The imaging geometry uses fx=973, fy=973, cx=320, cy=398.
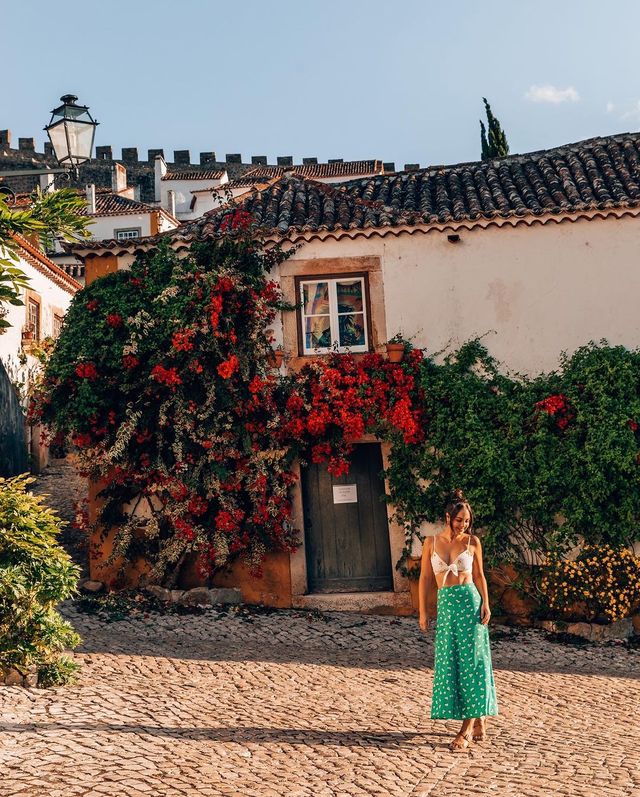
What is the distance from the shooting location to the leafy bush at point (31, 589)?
7875 millimetres

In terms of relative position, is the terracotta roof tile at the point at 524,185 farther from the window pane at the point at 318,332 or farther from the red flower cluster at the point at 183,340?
the red flower cluster at the point at 183,340

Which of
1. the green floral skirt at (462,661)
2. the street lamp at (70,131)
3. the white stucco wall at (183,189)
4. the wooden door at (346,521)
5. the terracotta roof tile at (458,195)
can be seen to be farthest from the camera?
the white stucco wall at (183,189)

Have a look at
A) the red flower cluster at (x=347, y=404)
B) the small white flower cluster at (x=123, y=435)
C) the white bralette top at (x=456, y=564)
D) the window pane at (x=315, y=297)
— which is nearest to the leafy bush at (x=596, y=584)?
the red flower cluster at (x=347, y=404)

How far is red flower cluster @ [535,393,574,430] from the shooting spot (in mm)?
12031

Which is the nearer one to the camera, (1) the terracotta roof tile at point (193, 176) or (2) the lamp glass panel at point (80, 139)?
(2) the lamp glass panel at point (80, 139)

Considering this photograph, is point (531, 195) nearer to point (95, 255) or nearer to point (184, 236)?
point (184, 236)

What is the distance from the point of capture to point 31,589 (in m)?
8.03

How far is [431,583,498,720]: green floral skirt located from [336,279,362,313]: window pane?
6.66 m

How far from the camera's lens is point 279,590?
1255cm

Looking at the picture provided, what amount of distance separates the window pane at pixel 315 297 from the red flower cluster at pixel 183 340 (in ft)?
5.60

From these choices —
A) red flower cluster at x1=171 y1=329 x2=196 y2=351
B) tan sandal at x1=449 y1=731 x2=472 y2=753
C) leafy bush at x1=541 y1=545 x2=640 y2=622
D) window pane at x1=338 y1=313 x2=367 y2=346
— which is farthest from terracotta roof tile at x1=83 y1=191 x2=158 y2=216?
tan sandal at x1=449 y1=731 x2=472 y2=753

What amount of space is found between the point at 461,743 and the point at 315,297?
297 inches

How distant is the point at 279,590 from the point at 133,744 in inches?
249

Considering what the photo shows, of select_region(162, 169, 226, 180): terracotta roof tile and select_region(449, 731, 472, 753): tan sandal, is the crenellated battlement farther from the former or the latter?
select_region(449, 731, 472, 753): tan sandal
